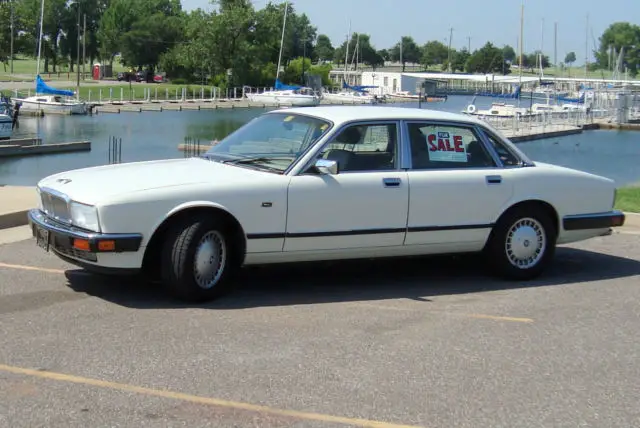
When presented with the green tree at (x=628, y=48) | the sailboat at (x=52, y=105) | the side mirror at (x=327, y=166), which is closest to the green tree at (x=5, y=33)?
the sailboat at (x=52, y=105)

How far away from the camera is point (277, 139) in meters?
7.82

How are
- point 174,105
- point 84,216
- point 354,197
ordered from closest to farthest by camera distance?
point 84,216 < point 354,197 < point 174,105

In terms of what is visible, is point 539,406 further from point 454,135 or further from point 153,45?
point 153,45

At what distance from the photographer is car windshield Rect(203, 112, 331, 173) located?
7551 millimetres

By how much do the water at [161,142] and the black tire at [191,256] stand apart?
2325 cm

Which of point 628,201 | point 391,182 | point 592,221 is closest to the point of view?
point 391,182

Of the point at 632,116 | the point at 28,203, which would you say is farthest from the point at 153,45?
the point at 28,203

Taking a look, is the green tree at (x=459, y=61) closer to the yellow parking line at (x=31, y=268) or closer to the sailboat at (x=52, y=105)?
the sailboat at (x=52, y=105)

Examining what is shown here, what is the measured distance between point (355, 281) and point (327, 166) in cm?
135

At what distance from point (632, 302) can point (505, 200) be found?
1.42 metres

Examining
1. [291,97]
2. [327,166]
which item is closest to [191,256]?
[327,166]

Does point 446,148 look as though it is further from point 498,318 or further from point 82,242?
point 82,242

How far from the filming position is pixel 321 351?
5836 mm

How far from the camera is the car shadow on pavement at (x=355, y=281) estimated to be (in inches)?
282
